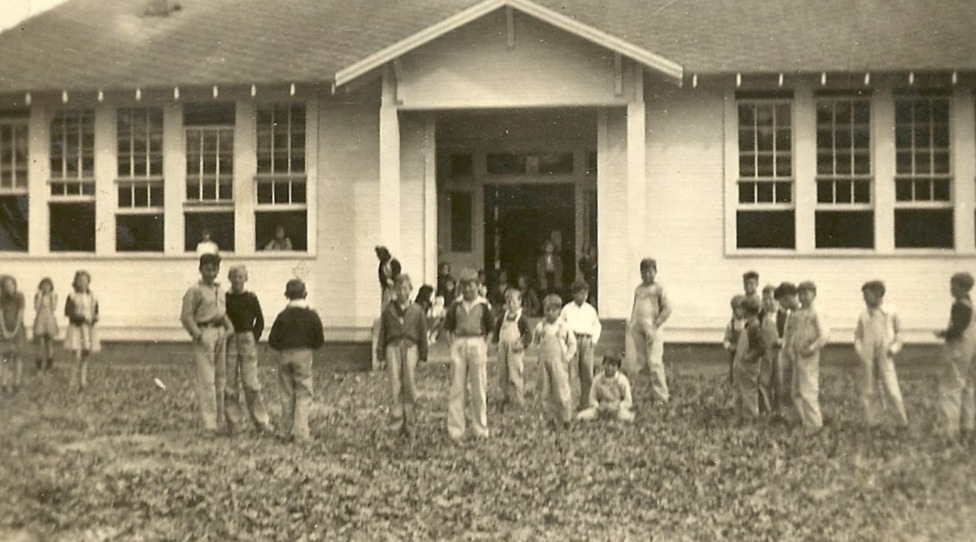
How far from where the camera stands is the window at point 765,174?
36.7 ft

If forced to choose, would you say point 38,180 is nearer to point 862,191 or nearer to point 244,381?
point 244,381

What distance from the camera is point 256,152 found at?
1052 cm

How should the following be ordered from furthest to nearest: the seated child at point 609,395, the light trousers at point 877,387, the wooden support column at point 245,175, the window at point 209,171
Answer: the wooden support column at point 245,175 → the window at point 209,171 → the seated child at point 609,395 → the light trousers at point 877,387

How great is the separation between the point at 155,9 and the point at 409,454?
19.7 ft

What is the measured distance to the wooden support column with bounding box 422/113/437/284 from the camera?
12422 mm

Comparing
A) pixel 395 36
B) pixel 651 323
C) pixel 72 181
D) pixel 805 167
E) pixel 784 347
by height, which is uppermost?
pixel 395 36

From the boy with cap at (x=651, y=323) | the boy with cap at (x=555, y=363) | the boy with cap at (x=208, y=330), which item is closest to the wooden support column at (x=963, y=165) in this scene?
the boy with cap at (x=651, y=323)

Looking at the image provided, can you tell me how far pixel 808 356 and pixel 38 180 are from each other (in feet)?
20.4

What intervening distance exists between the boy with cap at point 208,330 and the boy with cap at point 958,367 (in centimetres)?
528

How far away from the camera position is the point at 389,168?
1171 centimetres

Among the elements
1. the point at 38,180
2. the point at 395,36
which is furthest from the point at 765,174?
the point at 38,180

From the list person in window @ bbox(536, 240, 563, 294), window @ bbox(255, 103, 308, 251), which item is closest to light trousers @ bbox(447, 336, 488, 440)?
window @ bbox(255, 103, 308, 251)

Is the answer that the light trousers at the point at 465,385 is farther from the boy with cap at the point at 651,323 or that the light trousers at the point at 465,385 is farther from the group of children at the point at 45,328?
the group of children at the point at 45,328

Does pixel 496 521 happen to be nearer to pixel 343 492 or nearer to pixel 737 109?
pixel 343 492
